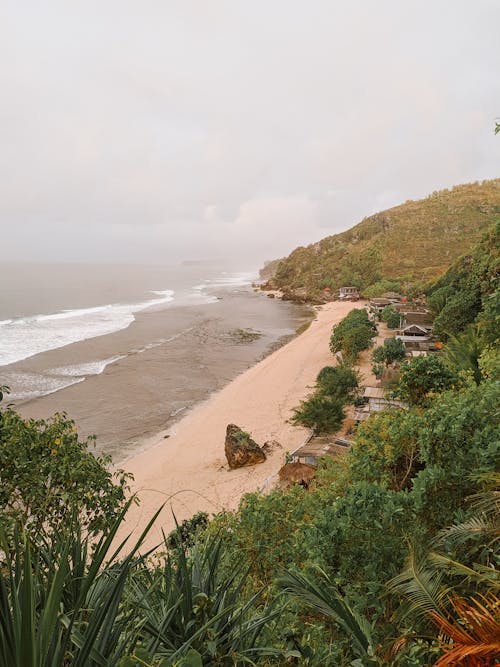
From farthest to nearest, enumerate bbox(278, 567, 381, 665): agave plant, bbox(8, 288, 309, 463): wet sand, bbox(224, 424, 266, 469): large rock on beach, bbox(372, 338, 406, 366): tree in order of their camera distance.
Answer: bbox(372, 338, 406, 366): tree, bbox(8, 288, 309, 463): wet sand, bbox(224, 424, 266, 469): large rock on beach, bbox(278, 567, 381, 665): agave plant

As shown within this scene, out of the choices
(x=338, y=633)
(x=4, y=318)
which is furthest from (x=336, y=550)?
(x=4, y=318)

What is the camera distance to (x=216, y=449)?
1419cm

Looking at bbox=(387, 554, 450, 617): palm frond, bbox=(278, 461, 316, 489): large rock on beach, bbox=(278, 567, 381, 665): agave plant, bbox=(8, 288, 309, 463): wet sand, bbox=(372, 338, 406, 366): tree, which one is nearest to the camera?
bbox=(278, 567, 381, 665): agave plant

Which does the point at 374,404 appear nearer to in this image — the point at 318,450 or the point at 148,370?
the point at 318,450

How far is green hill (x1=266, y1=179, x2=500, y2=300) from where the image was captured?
6531 cm

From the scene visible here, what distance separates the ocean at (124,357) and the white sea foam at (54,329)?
0.09 m

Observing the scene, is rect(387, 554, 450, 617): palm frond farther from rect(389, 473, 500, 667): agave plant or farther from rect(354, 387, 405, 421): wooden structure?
rect(354, 387, 405, 421): wooden structure

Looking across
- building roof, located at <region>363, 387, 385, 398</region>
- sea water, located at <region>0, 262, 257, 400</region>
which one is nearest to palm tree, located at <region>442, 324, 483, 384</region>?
building roof, located at <region>363, 387, 385, 398</region>

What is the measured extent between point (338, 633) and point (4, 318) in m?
49.7

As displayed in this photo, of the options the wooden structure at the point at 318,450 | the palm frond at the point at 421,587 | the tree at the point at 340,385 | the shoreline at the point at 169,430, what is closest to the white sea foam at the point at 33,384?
the shoreline at the point at 169,430

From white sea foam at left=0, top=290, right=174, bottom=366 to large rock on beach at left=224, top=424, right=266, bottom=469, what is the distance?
20.3m

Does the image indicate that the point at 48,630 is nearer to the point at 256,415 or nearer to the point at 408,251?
the point at 256,415

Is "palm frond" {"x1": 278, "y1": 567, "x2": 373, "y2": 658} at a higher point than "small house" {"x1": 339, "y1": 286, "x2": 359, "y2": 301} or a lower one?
lower

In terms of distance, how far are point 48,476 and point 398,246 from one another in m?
77.1
